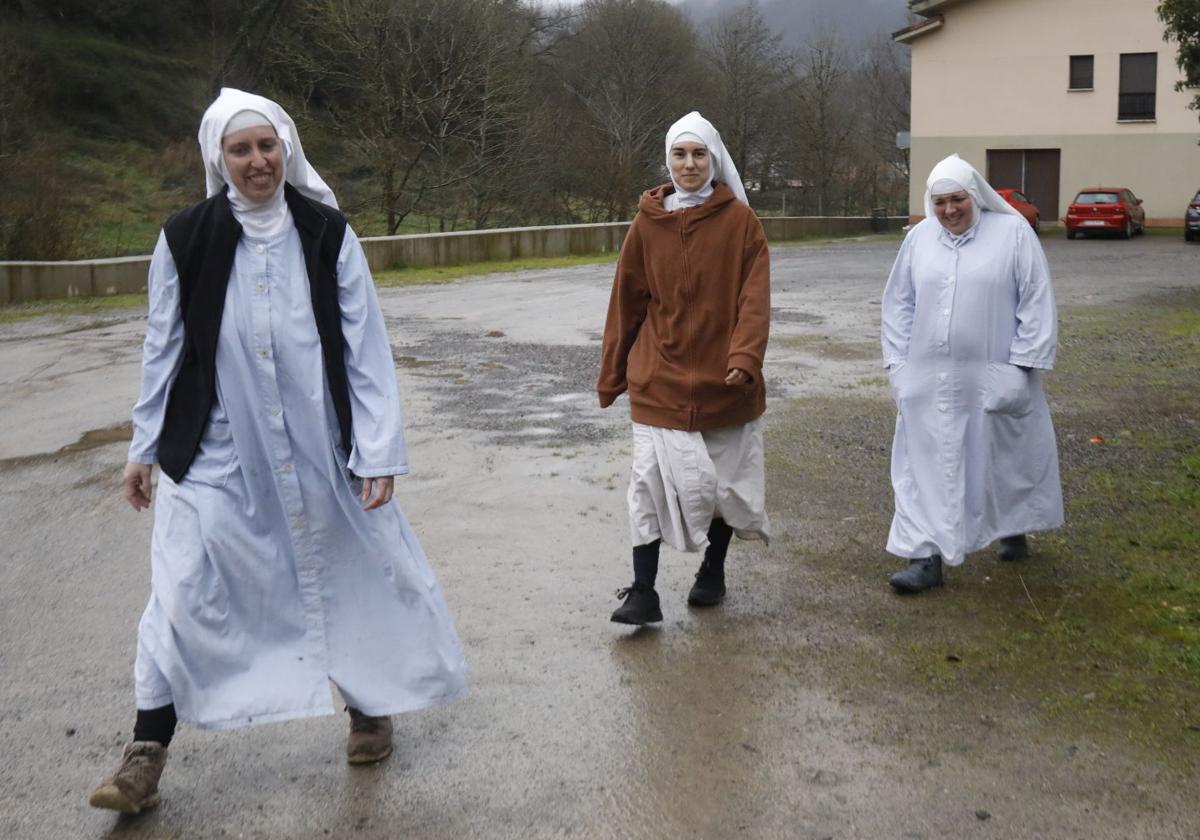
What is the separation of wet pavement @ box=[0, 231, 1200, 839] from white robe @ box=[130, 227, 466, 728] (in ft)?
1.01

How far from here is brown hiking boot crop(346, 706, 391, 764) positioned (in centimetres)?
434

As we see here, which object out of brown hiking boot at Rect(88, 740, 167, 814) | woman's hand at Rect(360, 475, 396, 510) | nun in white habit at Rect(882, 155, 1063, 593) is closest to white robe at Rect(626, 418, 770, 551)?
nun in white habit at Rect(882, 155, 1063, 593)

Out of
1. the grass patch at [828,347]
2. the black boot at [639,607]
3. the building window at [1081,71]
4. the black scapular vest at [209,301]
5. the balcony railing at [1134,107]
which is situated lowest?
the grass patch at [828,347]

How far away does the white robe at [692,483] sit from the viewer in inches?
221

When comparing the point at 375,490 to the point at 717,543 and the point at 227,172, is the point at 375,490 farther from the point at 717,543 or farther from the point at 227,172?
the point at 717,543

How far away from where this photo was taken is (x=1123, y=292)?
21.1m

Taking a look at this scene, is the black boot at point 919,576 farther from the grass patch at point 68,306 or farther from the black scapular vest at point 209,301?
the grass patch at point 68,306

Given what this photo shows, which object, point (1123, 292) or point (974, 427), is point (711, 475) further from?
point (1123, 292)

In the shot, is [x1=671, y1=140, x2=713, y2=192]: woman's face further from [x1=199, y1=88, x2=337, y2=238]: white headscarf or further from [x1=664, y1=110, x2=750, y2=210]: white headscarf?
[x1=199, y1=88, x2=337, y2=238]: white headscarf

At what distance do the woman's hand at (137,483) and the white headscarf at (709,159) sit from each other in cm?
233

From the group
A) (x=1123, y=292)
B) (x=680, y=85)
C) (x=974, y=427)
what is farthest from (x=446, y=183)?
(x=974, y=427)

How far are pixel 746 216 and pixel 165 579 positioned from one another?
2.67 meters

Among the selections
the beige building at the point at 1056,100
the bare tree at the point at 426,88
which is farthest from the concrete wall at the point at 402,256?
the beige building at the point at 1056,100

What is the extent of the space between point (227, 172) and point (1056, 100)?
4796 cm
